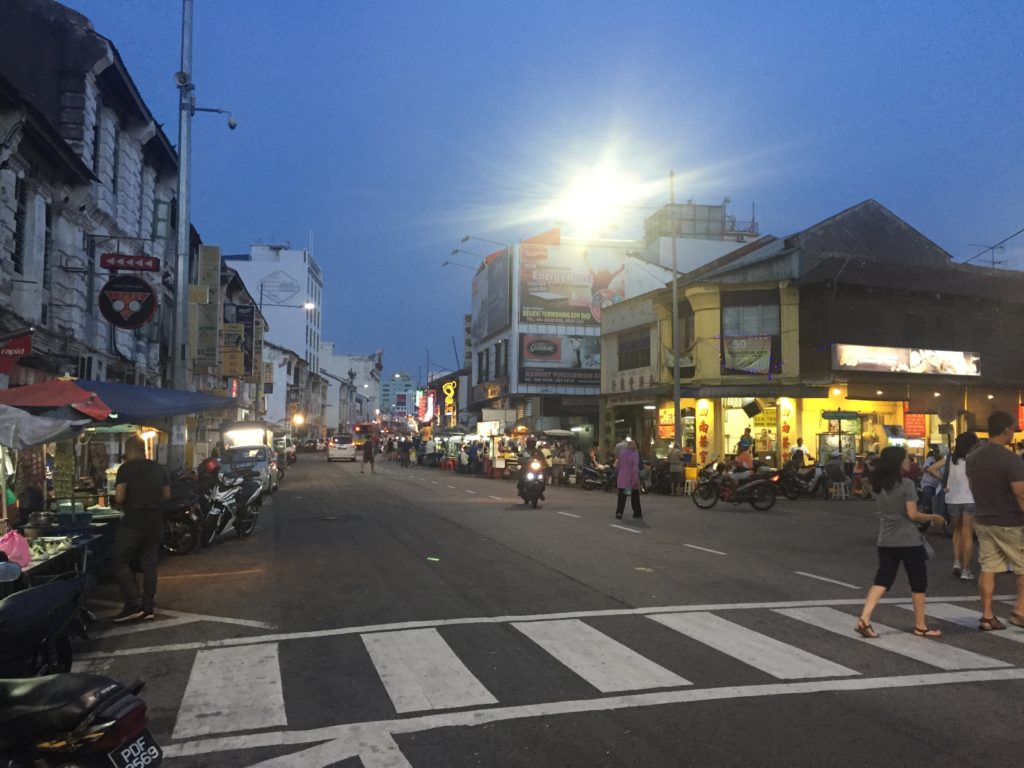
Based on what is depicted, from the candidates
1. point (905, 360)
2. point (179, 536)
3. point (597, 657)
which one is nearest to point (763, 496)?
point (905, 360)

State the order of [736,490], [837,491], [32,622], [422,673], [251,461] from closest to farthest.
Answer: [32,622] < [422,673] < [736,490] < [251,461] < [837,491]

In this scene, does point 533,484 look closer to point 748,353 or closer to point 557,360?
point 748,353

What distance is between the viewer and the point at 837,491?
24750 millimetres

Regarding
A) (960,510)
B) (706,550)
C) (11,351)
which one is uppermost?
(11,351)

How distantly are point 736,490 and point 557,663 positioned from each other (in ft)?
52.0

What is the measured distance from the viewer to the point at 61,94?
808 inches

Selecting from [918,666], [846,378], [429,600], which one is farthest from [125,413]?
[846,378]

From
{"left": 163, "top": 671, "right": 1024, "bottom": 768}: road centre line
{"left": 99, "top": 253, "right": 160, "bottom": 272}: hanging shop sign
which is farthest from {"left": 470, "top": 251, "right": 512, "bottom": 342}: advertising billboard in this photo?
{"left": 163, "top": 671, "right": 1024, "bottom": 768}: road centre line

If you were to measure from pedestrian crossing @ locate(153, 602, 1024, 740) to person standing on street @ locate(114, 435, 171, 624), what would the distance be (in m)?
1.71

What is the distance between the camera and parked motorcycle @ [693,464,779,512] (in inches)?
807

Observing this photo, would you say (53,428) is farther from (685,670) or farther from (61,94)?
(61,94)

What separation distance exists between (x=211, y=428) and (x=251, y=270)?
53.5 metres

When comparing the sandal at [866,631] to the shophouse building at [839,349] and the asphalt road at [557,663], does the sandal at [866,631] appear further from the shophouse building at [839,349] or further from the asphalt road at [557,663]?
the shophouse building at [839,349]

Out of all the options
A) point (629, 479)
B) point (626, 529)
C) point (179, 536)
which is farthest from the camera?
point (629, 479)
